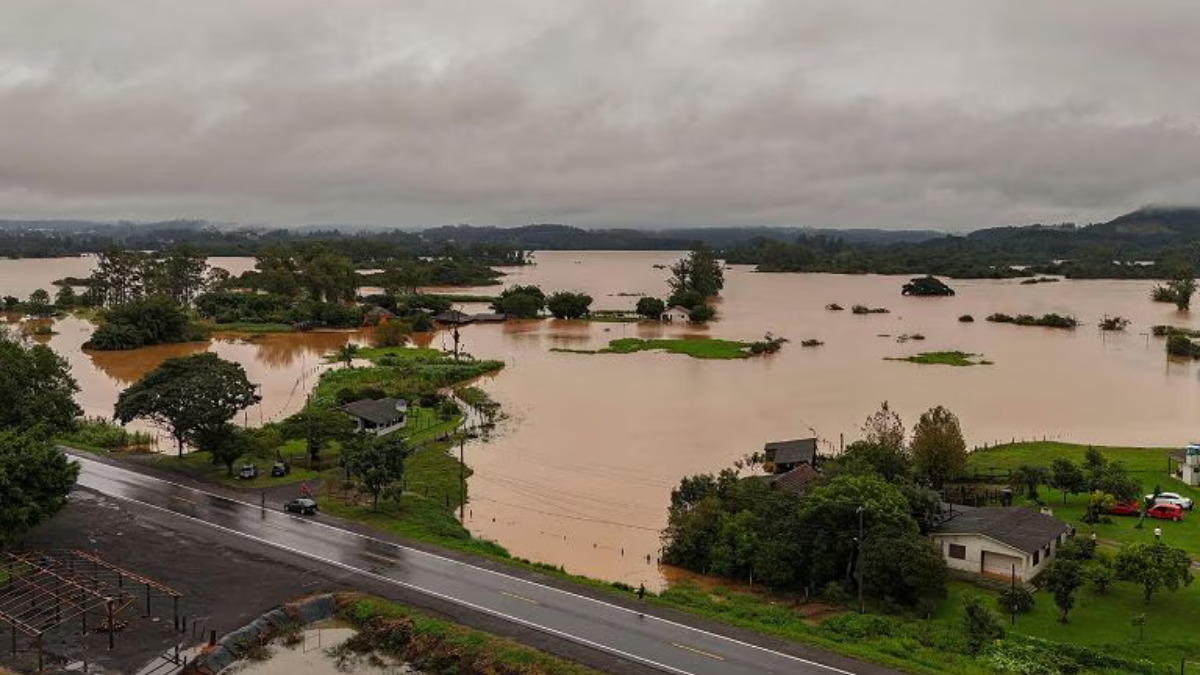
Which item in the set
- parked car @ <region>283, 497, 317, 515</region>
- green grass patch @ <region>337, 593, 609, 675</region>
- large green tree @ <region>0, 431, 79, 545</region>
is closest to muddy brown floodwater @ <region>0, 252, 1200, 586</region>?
parked car @ <region>283, 497, 317, 515</region>

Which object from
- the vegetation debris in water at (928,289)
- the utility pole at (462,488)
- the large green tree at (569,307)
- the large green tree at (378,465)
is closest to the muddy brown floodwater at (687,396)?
the utility pole at (462,488)

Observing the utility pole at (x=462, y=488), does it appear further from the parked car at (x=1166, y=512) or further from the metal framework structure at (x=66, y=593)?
the parked car at (x=1166, y=512)

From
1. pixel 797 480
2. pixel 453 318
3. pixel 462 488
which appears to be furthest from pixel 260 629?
pixel 453 318

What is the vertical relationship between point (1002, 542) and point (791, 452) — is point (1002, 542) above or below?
above

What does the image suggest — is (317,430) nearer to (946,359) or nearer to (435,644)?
(435,644)

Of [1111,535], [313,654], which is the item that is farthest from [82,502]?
[1111,535]

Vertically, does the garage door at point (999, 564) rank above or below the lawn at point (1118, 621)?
above
